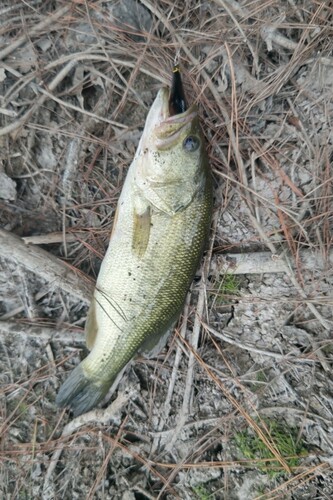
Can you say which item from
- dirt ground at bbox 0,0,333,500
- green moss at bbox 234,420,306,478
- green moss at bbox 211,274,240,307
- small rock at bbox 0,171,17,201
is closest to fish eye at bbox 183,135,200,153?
dirt ground at bbox 0,0,333,500

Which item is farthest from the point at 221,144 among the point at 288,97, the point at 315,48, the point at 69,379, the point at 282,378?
the point at 69,379

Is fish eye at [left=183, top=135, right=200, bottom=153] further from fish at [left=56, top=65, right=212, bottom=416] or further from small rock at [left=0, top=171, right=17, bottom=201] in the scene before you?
small rock at [left=0, top=171, right=17, bottom=201]

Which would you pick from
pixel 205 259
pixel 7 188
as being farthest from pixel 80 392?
pixel 7 188

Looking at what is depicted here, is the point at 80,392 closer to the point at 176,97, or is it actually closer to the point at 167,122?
the point at 167,122

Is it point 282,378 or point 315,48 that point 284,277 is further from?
point 315,48

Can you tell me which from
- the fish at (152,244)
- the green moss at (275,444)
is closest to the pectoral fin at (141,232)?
the fish at (152,244)

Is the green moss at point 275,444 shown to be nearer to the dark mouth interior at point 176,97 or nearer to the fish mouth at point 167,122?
the fish mouth at point 167,122
